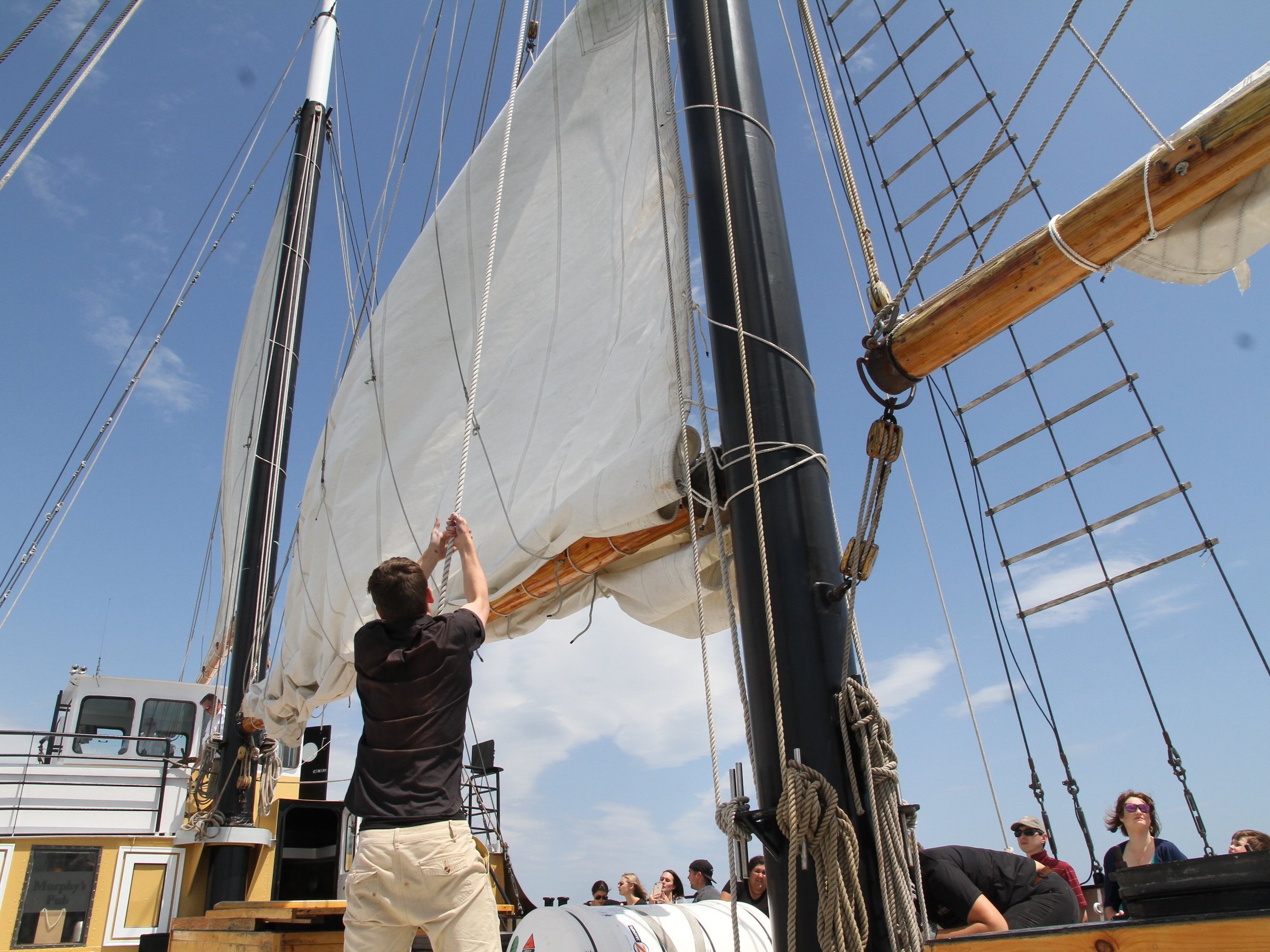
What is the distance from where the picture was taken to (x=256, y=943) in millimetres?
4340

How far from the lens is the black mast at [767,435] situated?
93.4 inches

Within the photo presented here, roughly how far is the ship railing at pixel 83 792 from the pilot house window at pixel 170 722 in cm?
265

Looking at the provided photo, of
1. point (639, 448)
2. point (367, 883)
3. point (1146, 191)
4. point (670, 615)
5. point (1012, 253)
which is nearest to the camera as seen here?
point (367, 883)

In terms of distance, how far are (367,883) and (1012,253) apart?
240 centimetres

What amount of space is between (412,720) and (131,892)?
7.67m

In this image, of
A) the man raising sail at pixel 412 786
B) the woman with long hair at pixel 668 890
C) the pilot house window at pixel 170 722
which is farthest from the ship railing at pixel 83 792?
the man raising sail at pixel 412 786

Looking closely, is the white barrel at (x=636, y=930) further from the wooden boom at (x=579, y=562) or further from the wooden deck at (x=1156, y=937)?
the wooden boom at (x=579, y=562)

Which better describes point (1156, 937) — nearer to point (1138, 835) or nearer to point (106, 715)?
point (1138, 835)

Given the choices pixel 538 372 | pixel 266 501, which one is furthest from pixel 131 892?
pixel 538 372

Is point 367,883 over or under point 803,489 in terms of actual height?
under

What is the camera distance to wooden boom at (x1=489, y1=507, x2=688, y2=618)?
3.39 m

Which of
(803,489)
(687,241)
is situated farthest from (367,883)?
(687,241)

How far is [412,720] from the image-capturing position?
7.03ft

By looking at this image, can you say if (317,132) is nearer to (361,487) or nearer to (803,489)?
(361,487)
